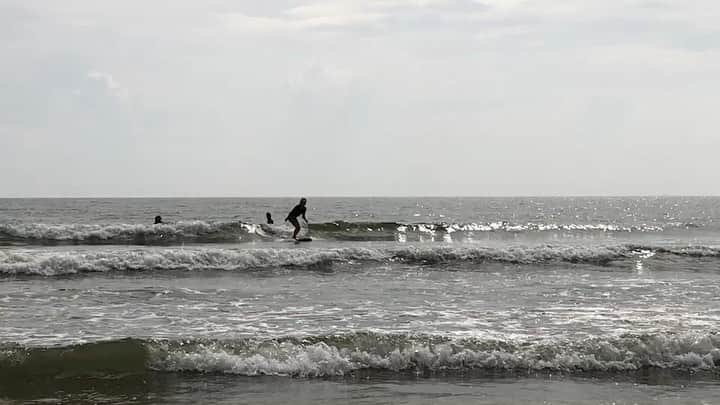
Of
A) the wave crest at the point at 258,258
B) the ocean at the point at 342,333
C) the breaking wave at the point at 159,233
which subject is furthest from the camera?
the breaking wave at the point at 159,233

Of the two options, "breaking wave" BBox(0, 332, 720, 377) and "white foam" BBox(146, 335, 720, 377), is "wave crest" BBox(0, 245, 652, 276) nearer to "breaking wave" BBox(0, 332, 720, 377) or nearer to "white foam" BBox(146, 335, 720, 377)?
"breaking wave" BBox(0, 332, 720, 377)

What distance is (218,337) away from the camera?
31.3 feet

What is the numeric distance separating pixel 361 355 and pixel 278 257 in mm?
11966

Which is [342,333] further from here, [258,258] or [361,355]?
[258,258]

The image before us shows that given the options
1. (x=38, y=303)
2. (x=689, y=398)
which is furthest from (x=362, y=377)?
(x=38, y=303)

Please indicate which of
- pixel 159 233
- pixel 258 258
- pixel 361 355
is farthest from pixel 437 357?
pixel 159 233

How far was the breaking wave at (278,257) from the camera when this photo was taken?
18.0 m

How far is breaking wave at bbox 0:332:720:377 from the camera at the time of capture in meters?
8.28

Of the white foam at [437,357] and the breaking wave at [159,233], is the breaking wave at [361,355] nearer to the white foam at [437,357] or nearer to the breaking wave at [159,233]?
the white foam at [437,357]

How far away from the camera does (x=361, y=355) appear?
8641 millimetres

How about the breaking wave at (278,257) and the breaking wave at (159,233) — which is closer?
the breaking wave at (278,257)

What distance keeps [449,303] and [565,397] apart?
5.72 meters

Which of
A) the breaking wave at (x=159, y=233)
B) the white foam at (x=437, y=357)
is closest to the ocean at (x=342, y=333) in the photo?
the white foam at (x=437, y=357)

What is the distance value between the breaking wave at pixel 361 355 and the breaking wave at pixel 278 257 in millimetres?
9819
